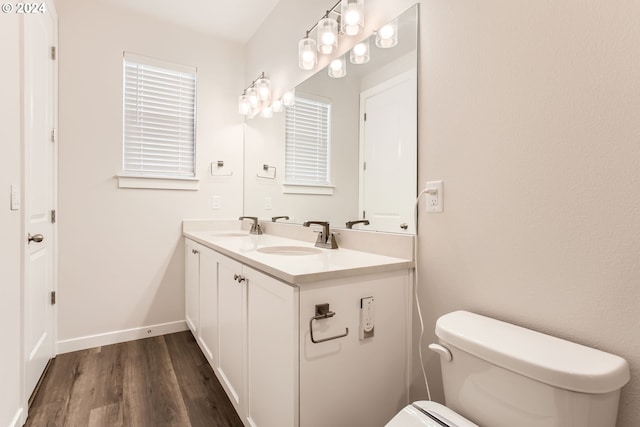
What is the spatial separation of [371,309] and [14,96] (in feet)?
5.66

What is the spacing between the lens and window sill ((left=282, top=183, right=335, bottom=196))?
6.04ft

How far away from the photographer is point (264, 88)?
8.02ft

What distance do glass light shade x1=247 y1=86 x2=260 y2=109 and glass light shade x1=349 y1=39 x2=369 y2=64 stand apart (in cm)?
121

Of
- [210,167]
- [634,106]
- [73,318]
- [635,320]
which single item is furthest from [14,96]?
[635,320]

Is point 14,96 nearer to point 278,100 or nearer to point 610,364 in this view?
point 278,100

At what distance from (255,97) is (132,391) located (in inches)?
85.1

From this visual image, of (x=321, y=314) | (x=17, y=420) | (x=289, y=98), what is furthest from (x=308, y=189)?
(x=17, y=420)

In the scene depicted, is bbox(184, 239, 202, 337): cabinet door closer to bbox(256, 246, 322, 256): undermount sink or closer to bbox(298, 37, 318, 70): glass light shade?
bbox(256, 246, 322, 256): undermount sink

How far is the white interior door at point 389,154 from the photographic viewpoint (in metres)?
1.29

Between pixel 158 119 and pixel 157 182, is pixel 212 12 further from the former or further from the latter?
pixel 157 182

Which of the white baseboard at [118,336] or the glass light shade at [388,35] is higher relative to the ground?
the glass light shade at [388,35]

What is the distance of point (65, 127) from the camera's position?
223 centimetres

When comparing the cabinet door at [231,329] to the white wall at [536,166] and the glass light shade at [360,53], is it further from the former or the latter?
the glass light shade at [360,53]

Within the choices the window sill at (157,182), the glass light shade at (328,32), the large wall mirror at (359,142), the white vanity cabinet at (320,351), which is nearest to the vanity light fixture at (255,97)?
the large wall mirror at (359,142)
